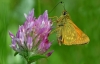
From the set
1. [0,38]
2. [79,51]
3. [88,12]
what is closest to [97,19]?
[88,12]

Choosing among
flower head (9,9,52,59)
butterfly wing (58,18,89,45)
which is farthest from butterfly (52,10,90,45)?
flower head (9,9,52,59)

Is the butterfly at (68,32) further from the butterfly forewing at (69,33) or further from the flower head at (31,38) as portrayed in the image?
the flower head at (31,38)

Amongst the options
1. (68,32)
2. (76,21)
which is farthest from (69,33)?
(76,21)

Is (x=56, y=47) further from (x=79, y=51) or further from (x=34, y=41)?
(x=34, y=41)

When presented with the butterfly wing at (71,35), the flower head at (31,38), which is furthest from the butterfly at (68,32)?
the flower head at (31,38)

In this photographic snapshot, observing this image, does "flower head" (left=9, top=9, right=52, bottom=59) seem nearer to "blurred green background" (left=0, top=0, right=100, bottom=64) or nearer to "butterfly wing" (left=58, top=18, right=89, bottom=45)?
"butterfly wing" (left=58, top=18, right=89, bottom=45)

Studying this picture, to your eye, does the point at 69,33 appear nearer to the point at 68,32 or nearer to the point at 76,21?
the point at 68,32
